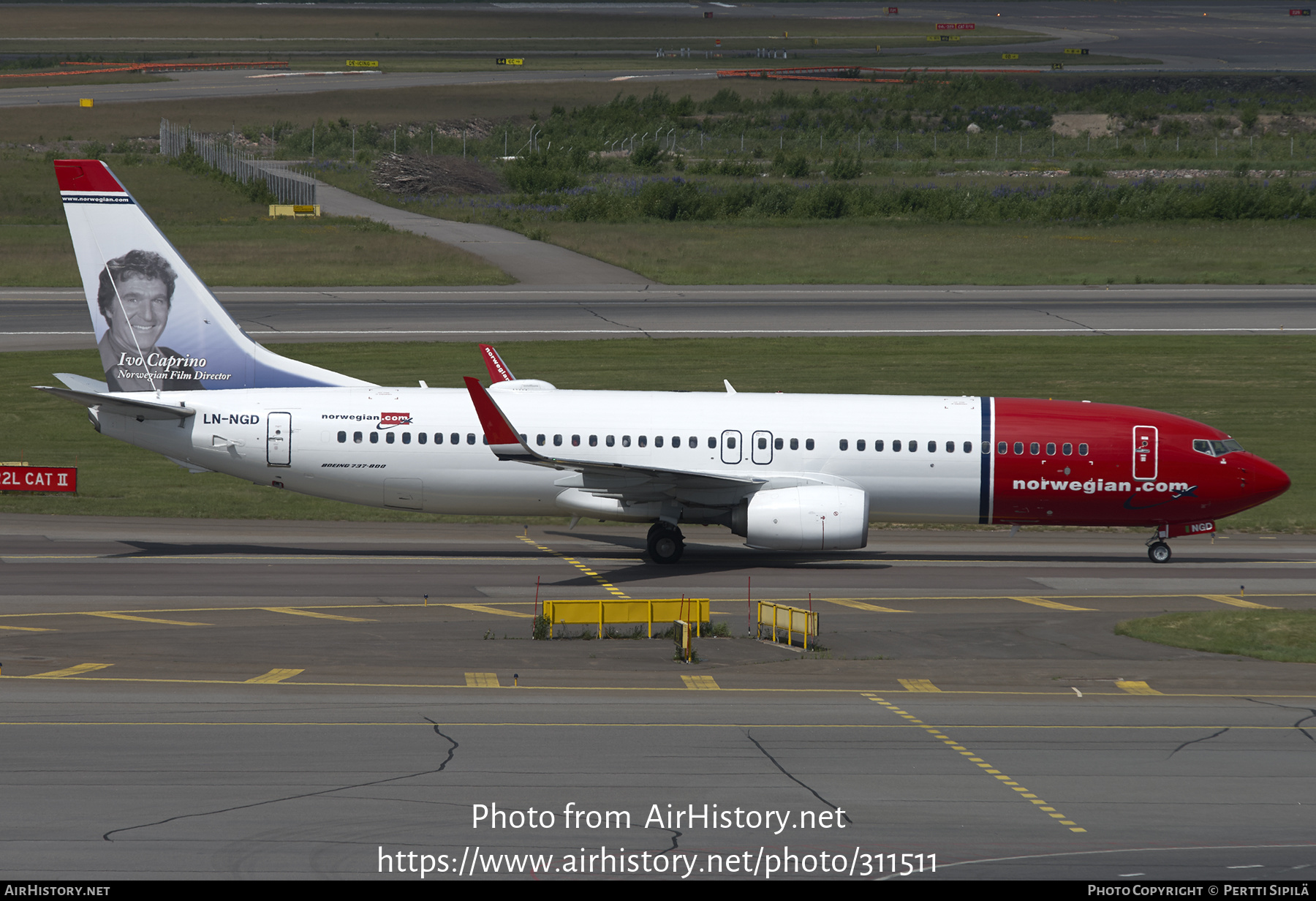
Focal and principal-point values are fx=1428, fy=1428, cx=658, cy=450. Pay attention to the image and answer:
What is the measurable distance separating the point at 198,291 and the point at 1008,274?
54161mm

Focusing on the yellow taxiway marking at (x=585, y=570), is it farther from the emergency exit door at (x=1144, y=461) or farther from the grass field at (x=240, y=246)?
the grass field at (x=240, y=246)

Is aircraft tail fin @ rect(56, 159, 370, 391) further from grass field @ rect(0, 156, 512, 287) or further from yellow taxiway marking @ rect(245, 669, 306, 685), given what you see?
grass field @ rect(0, 156, 512, 287)

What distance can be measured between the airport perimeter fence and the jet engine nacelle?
70632 mm

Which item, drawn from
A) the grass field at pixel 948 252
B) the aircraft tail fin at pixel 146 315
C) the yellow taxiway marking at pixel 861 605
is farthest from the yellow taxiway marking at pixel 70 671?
the grass field at pixel 948 252

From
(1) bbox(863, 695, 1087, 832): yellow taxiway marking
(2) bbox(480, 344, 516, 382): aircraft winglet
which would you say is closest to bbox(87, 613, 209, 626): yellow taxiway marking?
(2) bbox(480, 344, 516, 382): aircraft winglet

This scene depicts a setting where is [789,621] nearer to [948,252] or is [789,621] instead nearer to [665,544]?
[665,544]

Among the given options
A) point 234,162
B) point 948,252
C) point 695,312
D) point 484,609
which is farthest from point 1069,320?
point 234,162

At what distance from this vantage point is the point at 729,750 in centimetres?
2089

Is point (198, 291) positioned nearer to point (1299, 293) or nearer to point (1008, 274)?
point (1008, 274)

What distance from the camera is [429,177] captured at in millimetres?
107438

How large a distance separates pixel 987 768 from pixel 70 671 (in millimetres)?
15555

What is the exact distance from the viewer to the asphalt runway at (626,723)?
16.8 m

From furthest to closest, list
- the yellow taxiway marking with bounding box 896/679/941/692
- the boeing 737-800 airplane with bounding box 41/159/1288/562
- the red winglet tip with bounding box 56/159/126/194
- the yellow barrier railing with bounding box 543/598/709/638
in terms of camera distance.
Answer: the red winglet tip with bounding box 56/159/126/194, the boeing 737-800 airplane with bounding box 41/159/1288/562, the yellow barrier railing with bounding box 543/598/709/638, the yellow taxiway marking with bounding box 896/679/941/692

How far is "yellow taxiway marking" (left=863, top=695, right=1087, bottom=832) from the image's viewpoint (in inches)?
712
